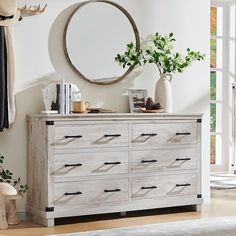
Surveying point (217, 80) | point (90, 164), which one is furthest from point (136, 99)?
point (217, 80)

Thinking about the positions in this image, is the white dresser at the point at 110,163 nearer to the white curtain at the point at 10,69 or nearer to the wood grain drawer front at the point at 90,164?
the wood grain drawer front at the point at 90,164

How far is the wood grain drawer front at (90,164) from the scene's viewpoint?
463cm

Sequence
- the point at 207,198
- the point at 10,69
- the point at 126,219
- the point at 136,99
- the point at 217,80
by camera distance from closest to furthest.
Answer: the point at 10,69
the point at 126,219
the point at 136,99
the point at 207,198
the point at 217,80

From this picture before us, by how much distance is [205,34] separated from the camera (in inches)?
226

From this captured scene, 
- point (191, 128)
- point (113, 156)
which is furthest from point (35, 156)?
point (191, 128)

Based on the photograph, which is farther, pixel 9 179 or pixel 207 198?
pixel 207 198

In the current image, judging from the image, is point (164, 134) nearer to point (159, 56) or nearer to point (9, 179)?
point (159, 56)

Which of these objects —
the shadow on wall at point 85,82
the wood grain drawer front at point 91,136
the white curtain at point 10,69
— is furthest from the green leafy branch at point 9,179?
the shadow on wall at point 85,82

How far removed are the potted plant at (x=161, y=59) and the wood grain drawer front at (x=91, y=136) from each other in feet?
1.89

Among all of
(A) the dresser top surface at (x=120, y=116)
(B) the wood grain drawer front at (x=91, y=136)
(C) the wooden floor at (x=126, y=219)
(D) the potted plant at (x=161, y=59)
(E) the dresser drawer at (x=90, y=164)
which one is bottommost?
(C) the wooden floor at (x=126, y=219)

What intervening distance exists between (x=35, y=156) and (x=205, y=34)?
2042mm

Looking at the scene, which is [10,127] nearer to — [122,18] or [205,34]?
[122,18]

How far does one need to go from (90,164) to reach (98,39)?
1123 millimetres

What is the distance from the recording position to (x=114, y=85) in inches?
209
